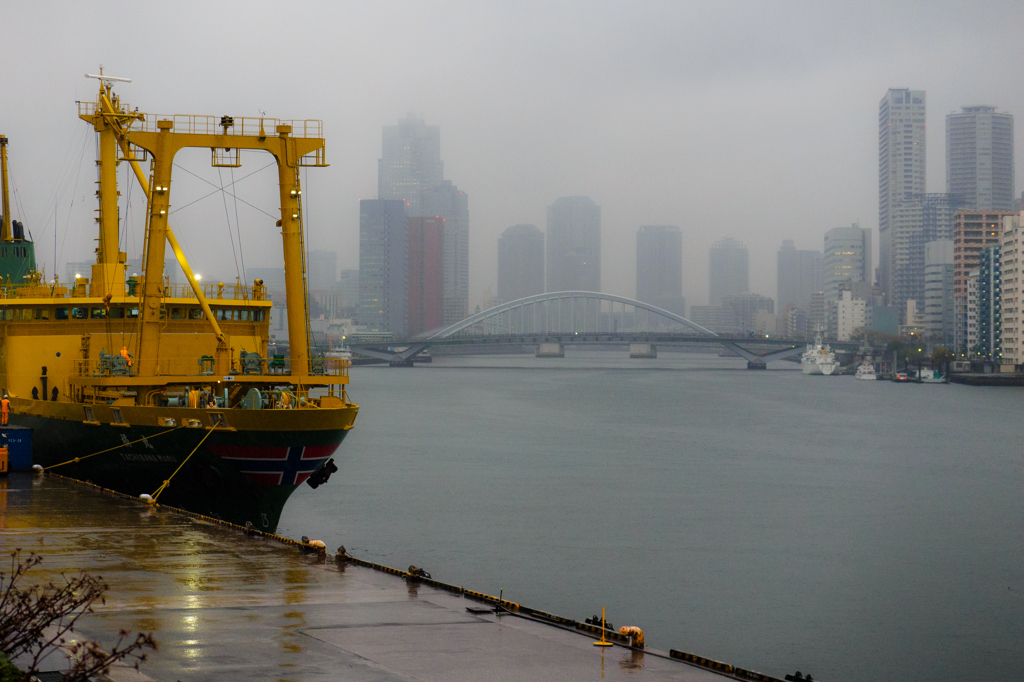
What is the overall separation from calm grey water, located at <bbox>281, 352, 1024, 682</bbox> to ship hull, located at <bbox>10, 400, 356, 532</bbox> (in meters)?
4.53

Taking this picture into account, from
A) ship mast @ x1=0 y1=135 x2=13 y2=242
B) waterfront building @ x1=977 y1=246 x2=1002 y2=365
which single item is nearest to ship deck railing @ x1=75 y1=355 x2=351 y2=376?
ship mast @ x1=0 y1=135 x2=13 y2=242

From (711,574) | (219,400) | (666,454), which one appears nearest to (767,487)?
(666,454)

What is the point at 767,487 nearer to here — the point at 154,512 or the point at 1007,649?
the point at 1007,649

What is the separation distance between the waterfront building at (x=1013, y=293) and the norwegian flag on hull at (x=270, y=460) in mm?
137423

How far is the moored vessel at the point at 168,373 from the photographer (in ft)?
71.0

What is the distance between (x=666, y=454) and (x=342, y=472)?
56.9 ft

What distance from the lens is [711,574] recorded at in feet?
81.8

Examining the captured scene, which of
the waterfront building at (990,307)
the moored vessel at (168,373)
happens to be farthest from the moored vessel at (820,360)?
the moored vessel at (168,373)

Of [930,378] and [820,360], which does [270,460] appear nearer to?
[930,378]

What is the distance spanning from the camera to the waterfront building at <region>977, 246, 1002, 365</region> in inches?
5994

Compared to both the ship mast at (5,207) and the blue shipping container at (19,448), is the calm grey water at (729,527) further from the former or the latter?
the ship mast at (5,207)

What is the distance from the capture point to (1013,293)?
145625 millimetres

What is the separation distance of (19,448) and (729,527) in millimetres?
20376

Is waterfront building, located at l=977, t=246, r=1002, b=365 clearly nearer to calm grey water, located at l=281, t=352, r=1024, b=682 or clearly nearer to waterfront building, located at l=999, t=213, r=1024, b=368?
waterfront building, located at l=999, t=213, r=1024, b=368
